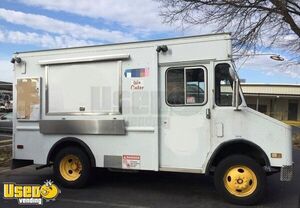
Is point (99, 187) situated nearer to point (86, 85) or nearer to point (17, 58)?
point (86, 85)

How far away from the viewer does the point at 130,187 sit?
9477 millimetres

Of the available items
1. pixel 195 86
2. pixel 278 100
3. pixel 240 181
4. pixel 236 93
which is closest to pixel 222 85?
pixel 236 93

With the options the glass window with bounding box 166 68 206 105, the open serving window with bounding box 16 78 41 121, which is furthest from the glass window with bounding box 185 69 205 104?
the open serving window with bounding box 16 78 41 121

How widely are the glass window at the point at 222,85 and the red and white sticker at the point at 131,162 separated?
198 centimetres

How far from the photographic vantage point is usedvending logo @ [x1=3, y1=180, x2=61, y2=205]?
7787 millimetres

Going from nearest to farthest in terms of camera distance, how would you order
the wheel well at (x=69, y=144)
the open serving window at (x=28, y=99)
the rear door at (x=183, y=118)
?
the rear door at (x=183, y=118)
the wheel well at (x=69, y=144)
the open serving window at (x=28, y=99)

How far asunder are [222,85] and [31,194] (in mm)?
3995

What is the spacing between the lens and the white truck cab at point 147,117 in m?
7.94

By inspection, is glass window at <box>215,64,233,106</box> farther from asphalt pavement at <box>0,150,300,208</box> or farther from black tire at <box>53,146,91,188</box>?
black tire at <box>53,146,91,188</box>

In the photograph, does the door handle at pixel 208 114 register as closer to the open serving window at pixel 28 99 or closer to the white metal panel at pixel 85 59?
the white metal panel at pixel 85 59

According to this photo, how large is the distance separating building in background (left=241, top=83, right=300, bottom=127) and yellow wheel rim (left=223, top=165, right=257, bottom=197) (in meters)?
34.1

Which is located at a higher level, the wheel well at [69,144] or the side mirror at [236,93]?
the side mirror at [236,93]

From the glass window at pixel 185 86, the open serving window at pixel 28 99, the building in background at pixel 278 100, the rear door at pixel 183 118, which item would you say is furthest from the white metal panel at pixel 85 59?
the building in background at pixel 278 100

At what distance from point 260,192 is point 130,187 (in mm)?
2915
